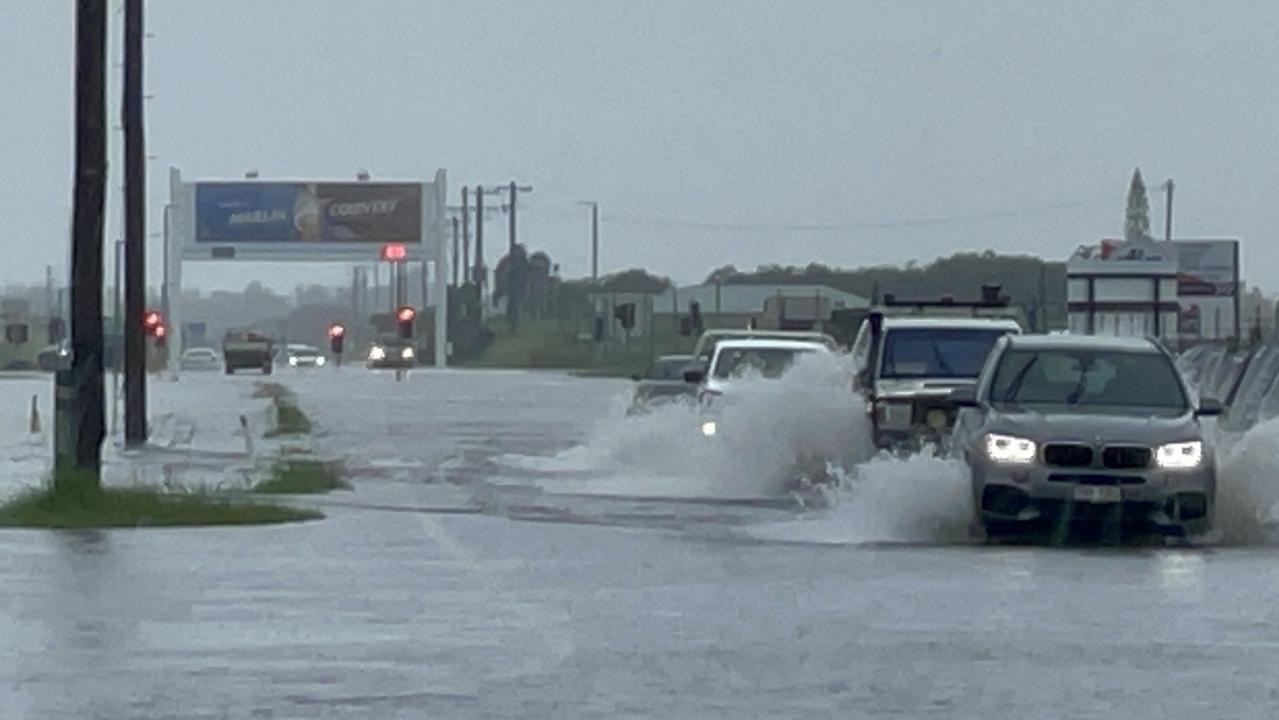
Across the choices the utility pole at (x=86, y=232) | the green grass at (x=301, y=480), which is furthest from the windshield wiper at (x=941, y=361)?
the utility pole at (x=86, y=232)

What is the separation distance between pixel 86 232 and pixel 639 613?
11651 millimetres

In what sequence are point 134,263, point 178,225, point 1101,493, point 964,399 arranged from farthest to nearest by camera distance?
point 178,225, point 134,263, point 964,399, point 1101,493

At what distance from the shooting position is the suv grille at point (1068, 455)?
2461 cm

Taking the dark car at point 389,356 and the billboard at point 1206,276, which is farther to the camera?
the dark car at point 389,356

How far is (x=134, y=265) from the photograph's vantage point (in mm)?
45562

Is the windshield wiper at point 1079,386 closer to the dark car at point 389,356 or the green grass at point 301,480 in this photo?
the green grass at point 301,480

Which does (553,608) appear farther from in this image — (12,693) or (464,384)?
(464,384)

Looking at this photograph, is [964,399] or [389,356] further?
[389,356]

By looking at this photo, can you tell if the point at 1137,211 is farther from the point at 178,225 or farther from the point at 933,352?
the point at 933,352

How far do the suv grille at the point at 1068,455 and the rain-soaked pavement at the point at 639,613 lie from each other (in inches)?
31.4

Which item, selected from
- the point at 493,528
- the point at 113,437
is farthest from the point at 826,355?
the point at 113,437

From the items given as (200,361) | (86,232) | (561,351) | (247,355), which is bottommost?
(200,361)

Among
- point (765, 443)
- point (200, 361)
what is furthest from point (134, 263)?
point (200, 361)

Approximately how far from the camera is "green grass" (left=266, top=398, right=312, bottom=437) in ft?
169
